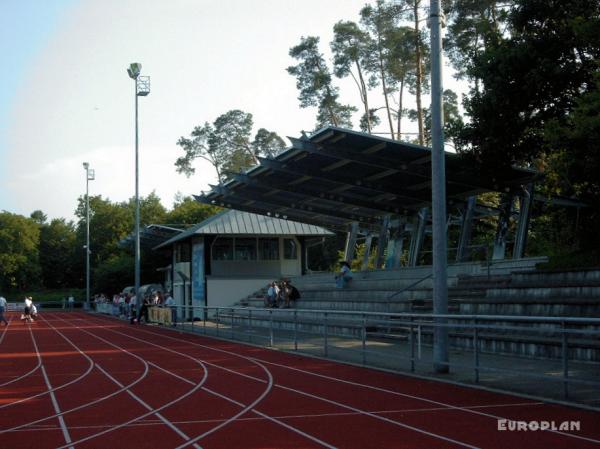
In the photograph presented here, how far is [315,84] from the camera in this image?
49312 millimetres

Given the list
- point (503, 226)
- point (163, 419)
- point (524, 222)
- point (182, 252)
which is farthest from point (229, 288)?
point (163, 419)

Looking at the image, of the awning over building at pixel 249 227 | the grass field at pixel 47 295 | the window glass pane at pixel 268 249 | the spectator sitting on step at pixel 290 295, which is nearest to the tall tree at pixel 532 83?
the spectator sitting on step at pixel 290 295

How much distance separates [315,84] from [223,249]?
11925 millimetres

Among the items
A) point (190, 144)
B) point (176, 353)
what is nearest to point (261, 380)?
point (176, 353)

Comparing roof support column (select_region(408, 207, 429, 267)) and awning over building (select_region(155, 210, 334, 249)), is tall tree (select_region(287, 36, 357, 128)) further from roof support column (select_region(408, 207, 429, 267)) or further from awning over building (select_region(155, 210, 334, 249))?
roof support column (select_region(408, 207, 429, 267))

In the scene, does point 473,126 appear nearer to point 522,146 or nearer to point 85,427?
point 522,146

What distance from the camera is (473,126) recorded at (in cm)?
2119

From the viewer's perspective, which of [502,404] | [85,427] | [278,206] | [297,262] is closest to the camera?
[85,427]

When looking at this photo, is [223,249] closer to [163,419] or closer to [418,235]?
[418,235]

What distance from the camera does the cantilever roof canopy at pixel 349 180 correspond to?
24609 mm

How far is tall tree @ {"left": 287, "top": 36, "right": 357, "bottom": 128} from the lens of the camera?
162 feet

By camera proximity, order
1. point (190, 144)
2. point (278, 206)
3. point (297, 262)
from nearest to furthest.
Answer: point (278, 206) < point (297, 262) < point (190, 144)

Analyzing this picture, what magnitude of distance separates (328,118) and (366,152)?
2556 centimetres

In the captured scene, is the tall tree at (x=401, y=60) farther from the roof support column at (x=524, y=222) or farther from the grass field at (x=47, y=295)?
the grass field at (x=47, y=295)
